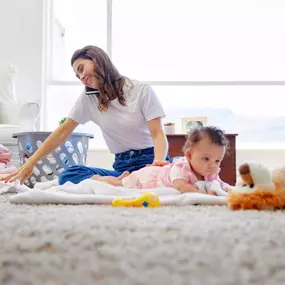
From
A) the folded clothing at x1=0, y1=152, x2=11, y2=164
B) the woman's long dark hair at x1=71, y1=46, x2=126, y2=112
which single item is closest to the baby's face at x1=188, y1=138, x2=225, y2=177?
the woman's long dark hair at x1=71, y1=46, x2=126, y2=112

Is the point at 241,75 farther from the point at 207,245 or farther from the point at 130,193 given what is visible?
the point at 207,245

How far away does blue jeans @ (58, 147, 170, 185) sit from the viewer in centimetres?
159

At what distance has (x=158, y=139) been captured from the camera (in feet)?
5.18

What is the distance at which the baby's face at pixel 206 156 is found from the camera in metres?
1.18

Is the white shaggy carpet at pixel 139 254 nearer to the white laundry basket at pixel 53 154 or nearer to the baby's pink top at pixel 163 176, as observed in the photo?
the baby's pink top at pixel 163 176

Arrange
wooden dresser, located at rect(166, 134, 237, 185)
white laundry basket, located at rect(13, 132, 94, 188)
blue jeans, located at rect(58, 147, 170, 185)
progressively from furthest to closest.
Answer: wooden dresser, located at rect(166, 134, 237, 185), white laundry basket, located at rect(13, 132, 94, 188), blue jeans, located at rect(58, 147, 170, 185)

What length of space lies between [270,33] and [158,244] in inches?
149

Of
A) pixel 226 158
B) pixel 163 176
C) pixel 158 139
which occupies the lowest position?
pixel 226 158

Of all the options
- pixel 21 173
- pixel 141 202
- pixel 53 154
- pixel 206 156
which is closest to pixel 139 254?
pixel 141 202

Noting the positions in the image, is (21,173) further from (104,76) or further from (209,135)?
(209,135)

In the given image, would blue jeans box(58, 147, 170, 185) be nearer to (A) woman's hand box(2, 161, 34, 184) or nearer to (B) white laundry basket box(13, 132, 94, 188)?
(A) woman's hand box(2, 161, 34, 184)

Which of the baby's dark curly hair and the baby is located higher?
the baby's dark curly hair

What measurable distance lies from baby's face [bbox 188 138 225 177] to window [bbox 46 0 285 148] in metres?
2.67

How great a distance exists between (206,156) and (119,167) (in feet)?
2.08
